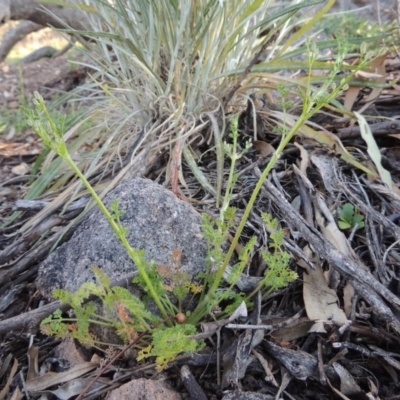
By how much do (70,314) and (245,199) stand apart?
567 millimetres

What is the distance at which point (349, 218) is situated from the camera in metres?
1.33

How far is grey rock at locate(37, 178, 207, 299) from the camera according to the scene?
1.21 m

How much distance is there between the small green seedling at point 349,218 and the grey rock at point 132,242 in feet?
1.23

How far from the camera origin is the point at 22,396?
1105 millimetres

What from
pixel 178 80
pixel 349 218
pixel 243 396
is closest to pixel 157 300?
pixel 243 396

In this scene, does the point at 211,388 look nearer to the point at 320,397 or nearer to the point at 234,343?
the point at 234,343

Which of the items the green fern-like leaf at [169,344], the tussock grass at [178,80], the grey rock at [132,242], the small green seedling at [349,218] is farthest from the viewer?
the tussock grass at [178,80]

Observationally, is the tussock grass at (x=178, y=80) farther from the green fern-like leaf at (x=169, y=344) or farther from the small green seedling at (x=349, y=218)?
the green fern-like leaf at (x=169, y=344)

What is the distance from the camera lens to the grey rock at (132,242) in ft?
3.97

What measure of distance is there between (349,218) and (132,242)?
564 millimetres

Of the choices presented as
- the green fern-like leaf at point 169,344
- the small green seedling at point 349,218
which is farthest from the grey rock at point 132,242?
the small green seedling at point 349,218

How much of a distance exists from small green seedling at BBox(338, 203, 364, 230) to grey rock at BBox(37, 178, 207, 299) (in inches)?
14.7

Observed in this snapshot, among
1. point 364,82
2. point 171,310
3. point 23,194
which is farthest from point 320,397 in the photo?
point 23,194

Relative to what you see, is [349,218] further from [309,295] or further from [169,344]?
[169,344]
